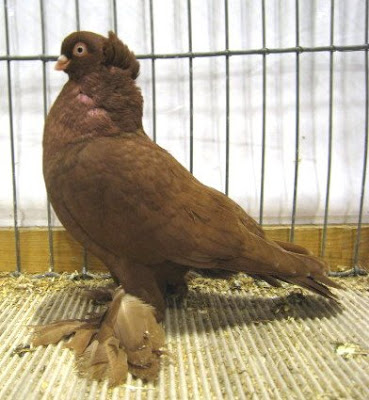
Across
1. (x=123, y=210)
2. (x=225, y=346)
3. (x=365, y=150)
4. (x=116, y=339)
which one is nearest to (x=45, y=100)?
(x=123, y=210)

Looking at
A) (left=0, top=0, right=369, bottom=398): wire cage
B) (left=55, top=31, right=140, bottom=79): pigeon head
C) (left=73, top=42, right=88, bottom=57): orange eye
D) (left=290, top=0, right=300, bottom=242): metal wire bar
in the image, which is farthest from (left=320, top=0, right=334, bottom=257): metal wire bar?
(left=73, top=42, right=88, bottom=57): orange eye

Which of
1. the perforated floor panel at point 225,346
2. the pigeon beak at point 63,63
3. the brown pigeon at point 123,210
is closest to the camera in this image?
the perforated floor panel at point 225,346

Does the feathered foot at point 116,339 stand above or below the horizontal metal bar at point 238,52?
below

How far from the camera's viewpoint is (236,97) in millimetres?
1856

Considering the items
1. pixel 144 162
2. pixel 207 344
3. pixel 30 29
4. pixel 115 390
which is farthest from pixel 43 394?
pixel 30 29

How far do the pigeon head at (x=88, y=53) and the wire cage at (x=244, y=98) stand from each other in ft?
1.47

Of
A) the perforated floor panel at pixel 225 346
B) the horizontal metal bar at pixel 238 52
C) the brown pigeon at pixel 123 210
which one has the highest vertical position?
the horizontal metal bar at pixel 238 52

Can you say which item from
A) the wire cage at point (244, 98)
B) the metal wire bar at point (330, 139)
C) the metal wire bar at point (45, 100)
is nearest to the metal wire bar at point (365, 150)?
the wire cage at point (244, 98)

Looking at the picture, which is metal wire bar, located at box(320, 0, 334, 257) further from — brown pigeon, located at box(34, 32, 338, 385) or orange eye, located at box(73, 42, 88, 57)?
orange eye, located at box(73, 42, 88, 57)

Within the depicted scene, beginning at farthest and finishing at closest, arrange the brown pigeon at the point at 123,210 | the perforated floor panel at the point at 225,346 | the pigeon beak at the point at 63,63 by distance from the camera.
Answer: the pigeon beak at the point at 63,63
the brown pigeon at the point at 123,210
the perforated floor panel at the point at 225,346

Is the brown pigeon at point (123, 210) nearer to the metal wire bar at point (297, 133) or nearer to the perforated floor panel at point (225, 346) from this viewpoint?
the perforated floor panel at point (225, 346)

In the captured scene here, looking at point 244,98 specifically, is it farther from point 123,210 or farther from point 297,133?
point 123,210

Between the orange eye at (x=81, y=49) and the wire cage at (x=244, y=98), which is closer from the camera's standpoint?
the orange eye at (x=81, y=49)

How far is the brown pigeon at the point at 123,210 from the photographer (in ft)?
3.80
